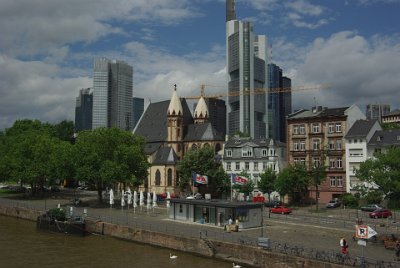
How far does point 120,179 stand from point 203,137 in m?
46.6

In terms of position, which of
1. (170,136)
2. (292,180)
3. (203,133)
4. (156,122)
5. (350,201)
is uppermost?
(156,122)

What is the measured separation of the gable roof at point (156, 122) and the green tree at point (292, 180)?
165 feet

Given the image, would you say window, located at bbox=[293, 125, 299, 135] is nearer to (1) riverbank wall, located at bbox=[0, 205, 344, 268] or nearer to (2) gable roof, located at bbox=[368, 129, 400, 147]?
(2) gable roof, located at bbox=[368, 129, 400, 147]

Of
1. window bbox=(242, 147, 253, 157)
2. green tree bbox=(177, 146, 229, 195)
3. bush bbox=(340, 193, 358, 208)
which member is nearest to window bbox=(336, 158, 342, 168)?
bush bbox=(340, 193, 358, 208)

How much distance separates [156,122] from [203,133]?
17.3 metres

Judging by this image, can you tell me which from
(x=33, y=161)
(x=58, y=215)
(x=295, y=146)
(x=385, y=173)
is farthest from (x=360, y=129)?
(x=33, y=161)

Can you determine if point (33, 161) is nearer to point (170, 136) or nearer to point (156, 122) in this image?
point (170, 136)

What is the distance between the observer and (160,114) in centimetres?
13525

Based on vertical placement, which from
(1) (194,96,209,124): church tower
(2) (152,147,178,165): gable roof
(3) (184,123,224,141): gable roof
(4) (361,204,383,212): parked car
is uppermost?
(1) (194,96,209,124): church tower

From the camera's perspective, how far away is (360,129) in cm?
8338

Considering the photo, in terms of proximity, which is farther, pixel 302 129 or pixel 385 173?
pixel 302 129

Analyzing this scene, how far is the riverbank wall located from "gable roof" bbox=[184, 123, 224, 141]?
64.6m

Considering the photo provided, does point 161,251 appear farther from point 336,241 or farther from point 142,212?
point 142,212

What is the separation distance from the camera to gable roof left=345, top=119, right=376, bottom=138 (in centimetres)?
8231
